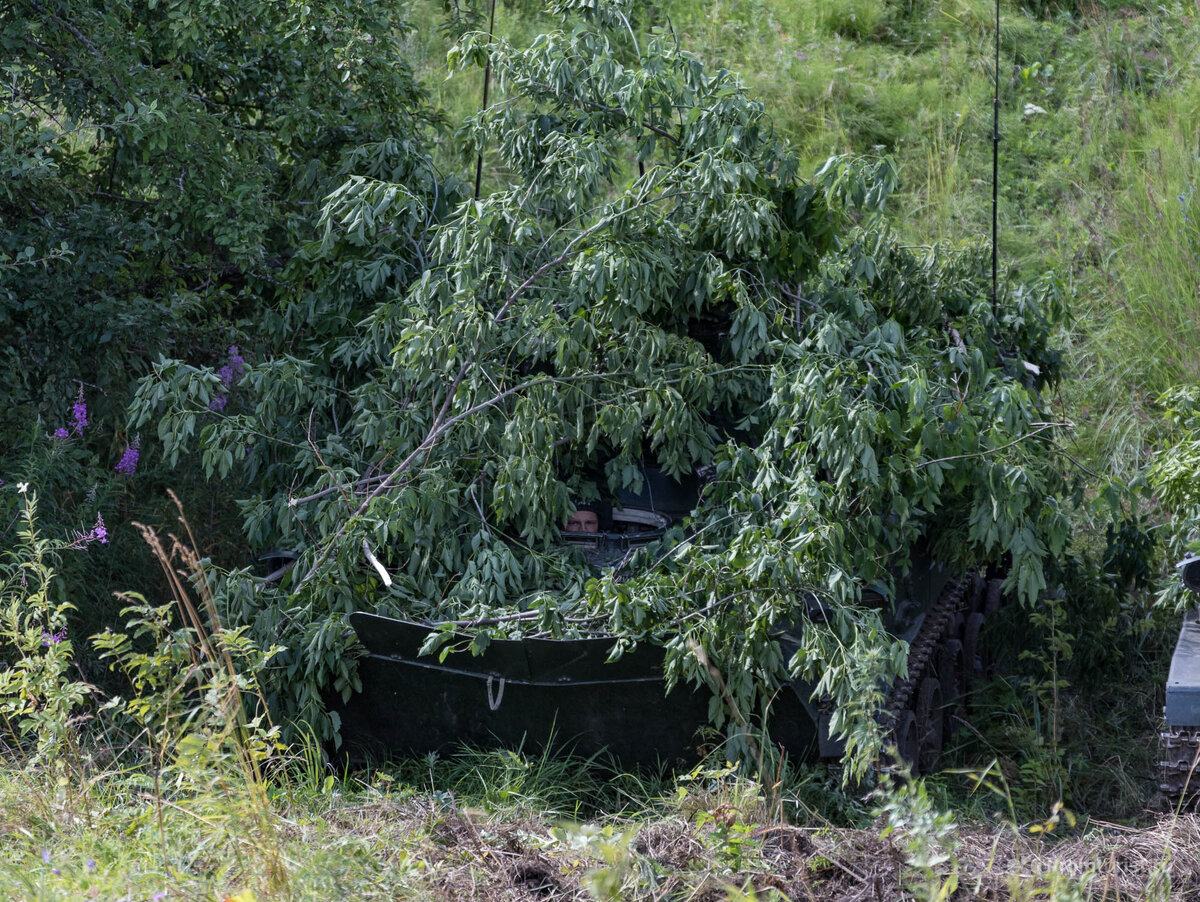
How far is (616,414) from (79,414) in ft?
8.11

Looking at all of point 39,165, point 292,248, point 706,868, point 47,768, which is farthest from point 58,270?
point 706,868

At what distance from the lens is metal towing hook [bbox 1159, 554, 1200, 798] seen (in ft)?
13.0

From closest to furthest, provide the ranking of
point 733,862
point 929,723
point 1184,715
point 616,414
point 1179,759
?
point 733,862
point 1184,715
point 1179,759
point 616,414
point 929,723

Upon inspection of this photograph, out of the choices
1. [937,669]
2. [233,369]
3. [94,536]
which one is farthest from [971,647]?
[94,536]

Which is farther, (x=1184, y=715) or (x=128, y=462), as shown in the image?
(x=128, y=462)

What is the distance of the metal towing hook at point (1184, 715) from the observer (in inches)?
157

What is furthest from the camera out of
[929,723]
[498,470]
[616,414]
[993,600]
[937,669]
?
[993,600]

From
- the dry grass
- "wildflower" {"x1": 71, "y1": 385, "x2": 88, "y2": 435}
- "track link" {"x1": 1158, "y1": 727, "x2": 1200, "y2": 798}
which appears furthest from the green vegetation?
"track link" {"x1": 1158, "y1": 727, "x2": 1200, "y2": 798}

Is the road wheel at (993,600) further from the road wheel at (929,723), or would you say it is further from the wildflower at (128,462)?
the wildflower at (128,462)

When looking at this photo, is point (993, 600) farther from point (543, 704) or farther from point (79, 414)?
point (79, 414)

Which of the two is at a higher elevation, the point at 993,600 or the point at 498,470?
the point at 498,470

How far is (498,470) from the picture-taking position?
475 cm

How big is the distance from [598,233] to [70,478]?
2.62 metres

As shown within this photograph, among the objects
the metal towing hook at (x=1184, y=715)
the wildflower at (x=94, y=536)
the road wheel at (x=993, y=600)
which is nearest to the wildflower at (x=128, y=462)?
the wildflower at (x=94, y=536)
